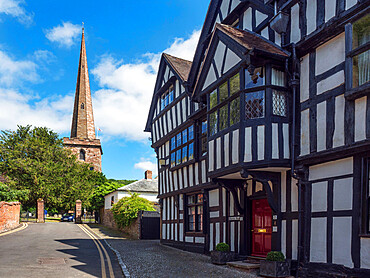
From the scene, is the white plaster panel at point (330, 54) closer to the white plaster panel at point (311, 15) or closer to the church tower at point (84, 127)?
the white plaster panel at point (311, 15)

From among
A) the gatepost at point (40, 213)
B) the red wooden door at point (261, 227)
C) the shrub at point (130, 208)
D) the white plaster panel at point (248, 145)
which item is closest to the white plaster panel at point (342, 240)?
the white plaster panel at point (248, 145)

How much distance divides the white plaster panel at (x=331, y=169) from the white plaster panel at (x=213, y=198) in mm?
5397

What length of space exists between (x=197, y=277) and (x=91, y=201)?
1528 inches

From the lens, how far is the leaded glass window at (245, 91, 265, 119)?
32.0ft

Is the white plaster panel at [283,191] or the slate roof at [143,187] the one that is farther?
the slate roof at [143,187]

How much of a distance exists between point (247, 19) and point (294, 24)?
99.2 inches

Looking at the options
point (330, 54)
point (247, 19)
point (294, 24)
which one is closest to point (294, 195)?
Result: point (330, 54)

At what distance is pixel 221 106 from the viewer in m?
11.3

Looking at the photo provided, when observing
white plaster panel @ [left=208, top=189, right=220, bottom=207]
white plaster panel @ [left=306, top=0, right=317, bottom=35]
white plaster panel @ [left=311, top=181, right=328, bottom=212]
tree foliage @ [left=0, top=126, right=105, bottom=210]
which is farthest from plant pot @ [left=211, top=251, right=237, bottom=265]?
tree foliage @ [left=0, top=126, right=105, bottom=210]

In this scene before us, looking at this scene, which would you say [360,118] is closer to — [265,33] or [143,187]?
[265,33]

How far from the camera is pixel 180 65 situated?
60.8 feet

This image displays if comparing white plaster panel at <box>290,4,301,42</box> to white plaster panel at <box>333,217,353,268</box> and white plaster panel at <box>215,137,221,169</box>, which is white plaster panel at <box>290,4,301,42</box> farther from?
white plaster panel at <box>333,217,353,268</box>

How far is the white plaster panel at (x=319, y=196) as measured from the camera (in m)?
8.59

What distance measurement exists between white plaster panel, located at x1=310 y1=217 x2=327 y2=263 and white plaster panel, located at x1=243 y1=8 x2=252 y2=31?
628 cm
